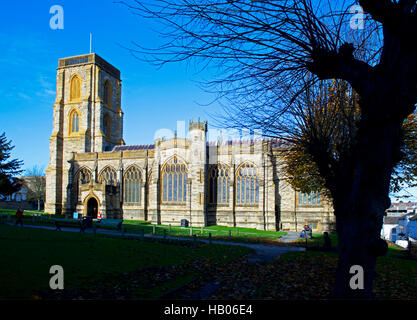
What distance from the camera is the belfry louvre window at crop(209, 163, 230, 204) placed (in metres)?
32.0

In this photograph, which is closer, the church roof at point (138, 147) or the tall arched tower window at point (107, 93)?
the church roof at point (138, 147)

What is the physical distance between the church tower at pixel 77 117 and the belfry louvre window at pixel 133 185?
840 centimetres

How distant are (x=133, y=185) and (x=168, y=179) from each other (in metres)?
5.19

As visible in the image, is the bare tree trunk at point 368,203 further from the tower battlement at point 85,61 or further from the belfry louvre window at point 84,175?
the tower battlement at point 85,61

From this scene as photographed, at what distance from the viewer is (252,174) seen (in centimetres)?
3136

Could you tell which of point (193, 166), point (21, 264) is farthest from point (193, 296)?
point (193, 166)

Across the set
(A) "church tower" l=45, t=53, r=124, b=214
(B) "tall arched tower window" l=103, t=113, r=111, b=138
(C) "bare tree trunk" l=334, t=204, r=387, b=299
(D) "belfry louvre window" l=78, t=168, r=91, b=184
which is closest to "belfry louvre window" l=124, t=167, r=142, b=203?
(D) "belfry louvre window" l=78, t=168, r=91, b=184

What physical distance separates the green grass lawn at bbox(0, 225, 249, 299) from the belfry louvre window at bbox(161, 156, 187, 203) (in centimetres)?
1826

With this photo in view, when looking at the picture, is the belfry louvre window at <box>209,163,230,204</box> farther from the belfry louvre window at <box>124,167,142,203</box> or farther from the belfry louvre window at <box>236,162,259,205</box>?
the belfry louvre window at <box>124,167,142,203</box>

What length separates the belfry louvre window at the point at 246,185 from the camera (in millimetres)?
31047

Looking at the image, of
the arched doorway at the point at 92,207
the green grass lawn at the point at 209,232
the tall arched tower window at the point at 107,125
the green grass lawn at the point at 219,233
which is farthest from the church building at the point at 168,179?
the green grass lawn at the point at 219,233

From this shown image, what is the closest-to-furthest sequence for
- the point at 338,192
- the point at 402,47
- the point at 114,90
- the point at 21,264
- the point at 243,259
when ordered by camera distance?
the point at 402,47
the point at 338,192
the point at 21,264
the point at 243,259
the point at 114,90

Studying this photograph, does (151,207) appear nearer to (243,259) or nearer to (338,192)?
(243,259)
